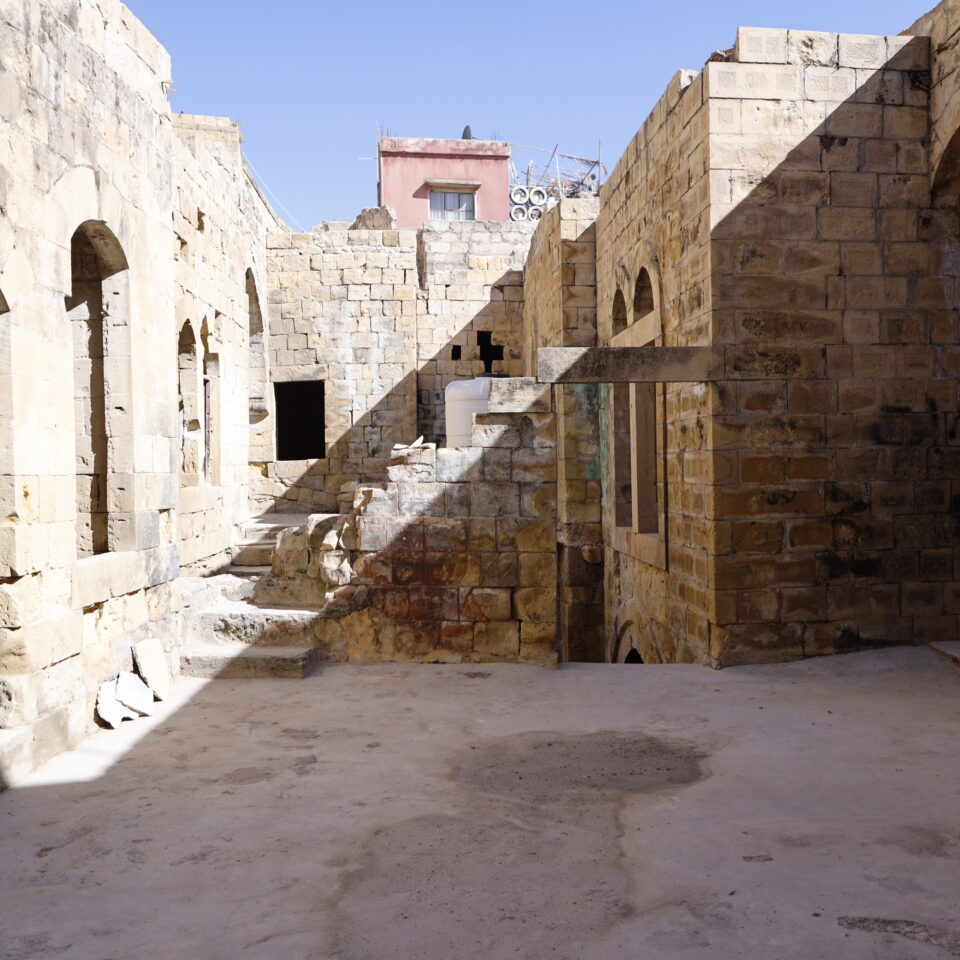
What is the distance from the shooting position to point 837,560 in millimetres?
6145

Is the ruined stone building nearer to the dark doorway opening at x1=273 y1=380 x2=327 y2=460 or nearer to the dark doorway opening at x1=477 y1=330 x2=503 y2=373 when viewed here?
the dark doorway opening at x1=477 y1=330 x2=503 y2=373

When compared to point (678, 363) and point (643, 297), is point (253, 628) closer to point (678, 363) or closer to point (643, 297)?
point (678, 363)

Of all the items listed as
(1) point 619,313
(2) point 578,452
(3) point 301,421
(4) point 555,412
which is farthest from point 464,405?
(3) point 301,421

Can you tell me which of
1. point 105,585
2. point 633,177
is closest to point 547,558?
point 105,585

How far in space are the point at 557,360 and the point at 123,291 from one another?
8.89ft

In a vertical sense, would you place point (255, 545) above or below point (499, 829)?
above

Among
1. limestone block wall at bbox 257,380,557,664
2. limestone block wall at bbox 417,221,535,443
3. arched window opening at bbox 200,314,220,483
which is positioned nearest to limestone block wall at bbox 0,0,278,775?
limestone block wall at bbox 257,380,557,664

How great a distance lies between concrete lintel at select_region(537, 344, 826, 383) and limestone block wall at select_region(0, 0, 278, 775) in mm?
2591

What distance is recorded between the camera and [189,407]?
335 inches

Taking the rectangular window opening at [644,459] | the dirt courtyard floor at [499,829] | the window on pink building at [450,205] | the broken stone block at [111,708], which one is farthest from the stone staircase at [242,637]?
the window on pink building at [450,205]

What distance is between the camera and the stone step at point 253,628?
6145 millimetres

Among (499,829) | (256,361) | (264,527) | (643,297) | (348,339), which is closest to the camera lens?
(499,829)

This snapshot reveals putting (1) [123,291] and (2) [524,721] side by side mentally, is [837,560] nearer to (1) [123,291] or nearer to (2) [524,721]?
(2) [524,721]

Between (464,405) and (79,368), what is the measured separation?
473 centimetres
